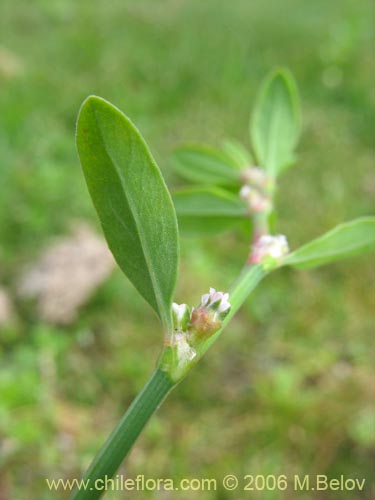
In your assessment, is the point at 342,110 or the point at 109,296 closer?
the point at 109,296

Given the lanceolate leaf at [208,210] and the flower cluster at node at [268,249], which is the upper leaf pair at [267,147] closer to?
the lanceolate leaf at [208,210]

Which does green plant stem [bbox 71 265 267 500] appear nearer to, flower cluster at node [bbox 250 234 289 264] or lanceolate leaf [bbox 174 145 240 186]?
flower cluster at node [bbox 250 234 289 264]

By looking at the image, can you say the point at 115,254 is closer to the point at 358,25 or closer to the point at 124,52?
the point at 124,52

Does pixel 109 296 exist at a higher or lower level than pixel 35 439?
higher

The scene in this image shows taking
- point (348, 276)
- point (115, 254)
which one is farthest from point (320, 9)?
point (115, 254)

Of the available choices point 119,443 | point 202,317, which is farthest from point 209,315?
point 119,443

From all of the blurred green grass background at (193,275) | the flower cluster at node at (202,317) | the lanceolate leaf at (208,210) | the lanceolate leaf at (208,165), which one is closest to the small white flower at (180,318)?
the flower cluster at node at (202,317)
